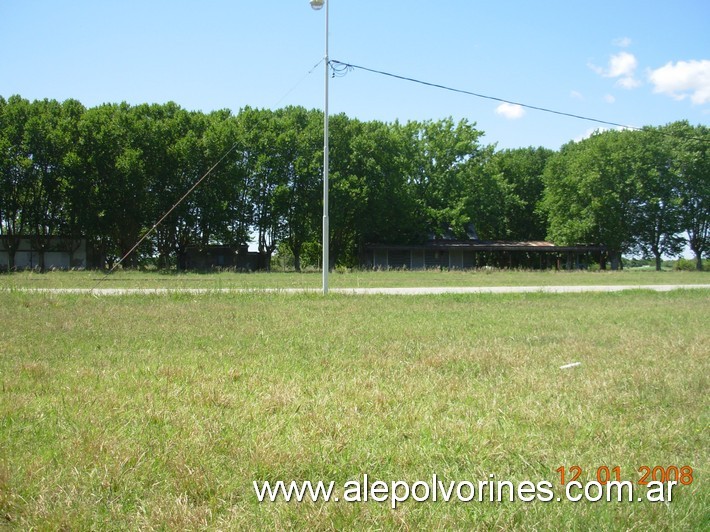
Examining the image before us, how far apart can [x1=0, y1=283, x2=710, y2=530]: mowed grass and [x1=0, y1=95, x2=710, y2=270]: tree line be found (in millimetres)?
27780

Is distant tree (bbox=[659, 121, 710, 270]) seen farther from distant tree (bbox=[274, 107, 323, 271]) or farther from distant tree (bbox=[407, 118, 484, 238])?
distant tree (bbox=[274, 107, 323, 271])

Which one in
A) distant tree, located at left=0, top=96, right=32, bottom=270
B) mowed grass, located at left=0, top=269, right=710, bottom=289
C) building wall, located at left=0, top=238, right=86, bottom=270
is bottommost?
mowed grass, located at left=0, top=269, right=710, bottom=289

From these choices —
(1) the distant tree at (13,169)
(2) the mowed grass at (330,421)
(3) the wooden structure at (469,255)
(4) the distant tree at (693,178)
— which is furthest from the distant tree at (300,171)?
(2) the mowed grass at (330,421)

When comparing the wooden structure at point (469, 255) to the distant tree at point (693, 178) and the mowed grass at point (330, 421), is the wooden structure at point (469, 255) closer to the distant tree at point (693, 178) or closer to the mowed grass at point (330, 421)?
the distant tree at point (693, 178)

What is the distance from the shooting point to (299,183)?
4838 centimetres

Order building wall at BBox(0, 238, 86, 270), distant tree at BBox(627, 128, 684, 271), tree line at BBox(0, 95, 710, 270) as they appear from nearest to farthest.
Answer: tree line at BBox(0, 95, 710, 270), building wall at BBox(0, 238, 86, 270), distant tree at BBox(627, 128, 684, 271)

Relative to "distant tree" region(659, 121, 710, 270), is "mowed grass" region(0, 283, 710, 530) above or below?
below

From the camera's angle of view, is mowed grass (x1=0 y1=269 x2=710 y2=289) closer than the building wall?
Yes

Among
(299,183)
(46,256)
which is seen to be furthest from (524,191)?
(46,256)

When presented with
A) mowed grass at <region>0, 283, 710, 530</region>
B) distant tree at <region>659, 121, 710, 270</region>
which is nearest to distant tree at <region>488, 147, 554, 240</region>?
distant tree at <region>659, 121, 710, 270</region>

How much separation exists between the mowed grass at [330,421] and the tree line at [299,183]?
27.8m

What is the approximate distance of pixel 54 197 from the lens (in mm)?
41344

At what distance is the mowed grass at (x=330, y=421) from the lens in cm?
283

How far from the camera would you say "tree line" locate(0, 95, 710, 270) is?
133 ft
